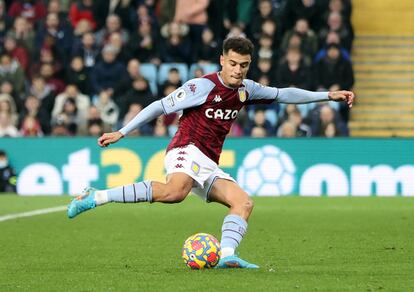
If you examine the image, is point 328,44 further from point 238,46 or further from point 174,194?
point 174,194

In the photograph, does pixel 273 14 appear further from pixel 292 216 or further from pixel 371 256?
pixel 371 256

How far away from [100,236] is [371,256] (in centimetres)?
333

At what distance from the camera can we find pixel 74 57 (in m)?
21.1

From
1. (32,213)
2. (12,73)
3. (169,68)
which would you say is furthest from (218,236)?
(12,73)

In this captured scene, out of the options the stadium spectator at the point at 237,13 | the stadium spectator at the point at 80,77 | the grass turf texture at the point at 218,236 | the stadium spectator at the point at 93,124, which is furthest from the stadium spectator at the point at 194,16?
the grass turf texture at the point at 218,236

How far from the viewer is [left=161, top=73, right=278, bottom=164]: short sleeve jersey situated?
8.93 m

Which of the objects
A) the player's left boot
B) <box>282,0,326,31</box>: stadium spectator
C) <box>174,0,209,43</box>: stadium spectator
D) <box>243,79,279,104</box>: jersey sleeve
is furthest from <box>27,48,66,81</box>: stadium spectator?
the player's left boot

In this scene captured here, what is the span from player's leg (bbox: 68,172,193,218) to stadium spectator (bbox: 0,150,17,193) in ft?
32.6

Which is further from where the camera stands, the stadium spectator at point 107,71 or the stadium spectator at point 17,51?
the stadium spectator at point 17,51

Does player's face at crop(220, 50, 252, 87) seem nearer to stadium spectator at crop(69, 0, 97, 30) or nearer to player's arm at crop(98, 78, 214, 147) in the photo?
player's arm at crop(98, 78, 214, 147)

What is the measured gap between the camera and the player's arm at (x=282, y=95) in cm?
916

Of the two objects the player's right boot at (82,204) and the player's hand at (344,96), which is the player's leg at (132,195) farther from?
the player's hand at (344,96)

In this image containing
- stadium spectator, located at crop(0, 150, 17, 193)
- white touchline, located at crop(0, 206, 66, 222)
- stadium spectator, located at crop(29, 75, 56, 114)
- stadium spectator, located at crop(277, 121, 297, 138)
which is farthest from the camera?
stadium spectator, located at crop(29, 75, 56, 114)

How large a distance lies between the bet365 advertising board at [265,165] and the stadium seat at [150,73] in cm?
256
